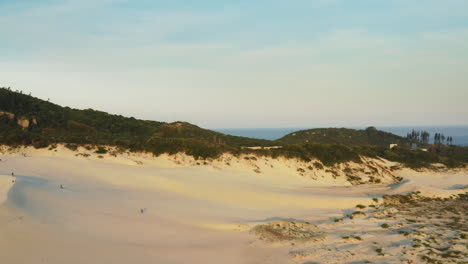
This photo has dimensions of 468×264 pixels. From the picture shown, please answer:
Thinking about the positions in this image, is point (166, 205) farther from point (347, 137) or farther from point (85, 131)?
point (347, 137)

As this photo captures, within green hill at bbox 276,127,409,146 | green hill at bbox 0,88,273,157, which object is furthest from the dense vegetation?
green hill at bbox 276,127,409,146

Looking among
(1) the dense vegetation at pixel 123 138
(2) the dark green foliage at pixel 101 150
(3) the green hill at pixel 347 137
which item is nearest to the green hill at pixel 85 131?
(1) the dense vegetation at pixel 123 138

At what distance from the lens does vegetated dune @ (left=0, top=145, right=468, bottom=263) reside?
8.35 meters

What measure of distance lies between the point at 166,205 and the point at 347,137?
8446 centimetres

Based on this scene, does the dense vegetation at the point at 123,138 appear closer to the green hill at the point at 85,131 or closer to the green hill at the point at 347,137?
the green hill at the point at 85,131

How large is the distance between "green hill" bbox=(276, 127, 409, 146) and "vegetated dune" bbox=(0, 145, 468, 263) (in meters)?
56.5

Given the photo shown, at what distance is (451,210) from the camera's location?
60.3ft

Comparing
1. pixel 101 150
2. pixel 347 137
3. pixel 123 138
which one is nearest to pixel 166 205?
pixel 101 150

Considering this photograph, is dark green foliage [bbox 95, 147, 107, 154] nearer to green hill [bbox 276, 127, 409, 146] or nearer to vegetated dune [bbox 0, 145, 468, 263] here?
vegetated dune [bbox 0, 145, 468, 263]

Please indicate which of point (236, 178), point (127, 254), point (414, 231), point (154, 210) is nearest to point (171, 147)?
point (236, 178)

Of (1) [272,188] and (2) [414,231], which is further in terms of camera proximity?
(1) [272,188]

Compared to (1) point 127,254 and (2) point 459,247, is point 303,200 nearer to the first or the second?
(2) point 459,247

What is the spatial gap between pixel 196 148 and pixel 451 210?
20.2 meters

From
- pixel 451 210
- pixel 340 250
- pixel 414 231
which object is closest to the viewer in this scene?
pixel 340 250
